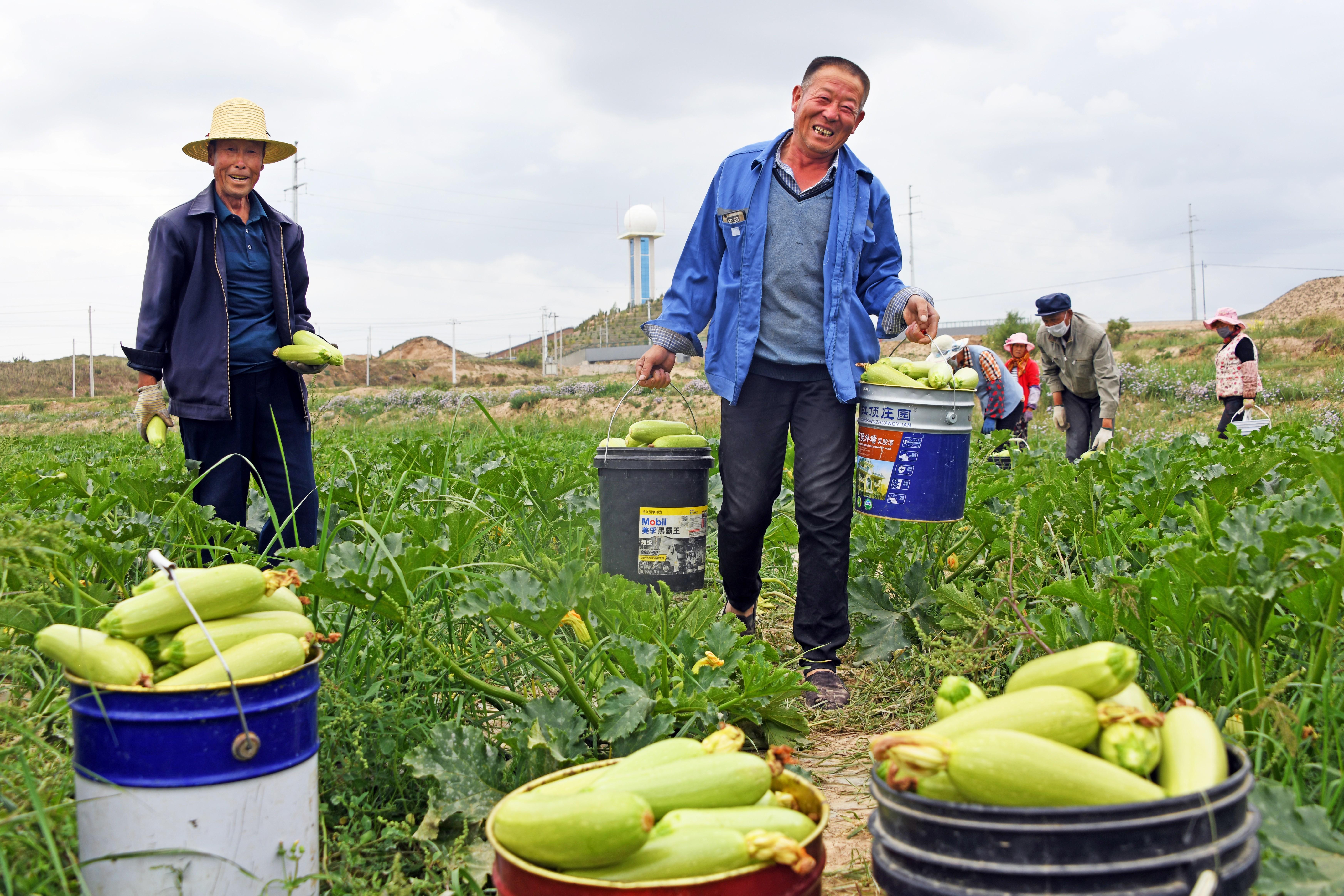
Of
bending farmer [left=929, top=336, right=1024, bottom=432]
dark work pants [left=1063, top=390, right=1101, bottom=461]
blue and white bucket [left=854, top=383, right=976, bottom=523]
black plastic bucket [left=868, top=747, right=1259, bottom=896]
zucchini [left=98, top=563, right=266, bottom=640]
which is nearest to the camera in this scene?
black plastic bucket [left=868, top=747, right=1259, bottom=896]

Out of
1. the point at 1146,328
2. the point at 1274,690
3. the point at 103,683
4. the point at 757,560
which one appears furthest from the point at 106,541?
the point at 1146,328

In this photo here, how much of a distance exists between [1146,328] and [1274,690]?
56108 mm

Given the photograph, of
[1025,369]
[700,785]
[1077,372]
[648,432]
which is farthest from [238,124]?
[1025,369]

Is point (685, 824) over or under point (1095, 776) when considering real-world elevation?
under

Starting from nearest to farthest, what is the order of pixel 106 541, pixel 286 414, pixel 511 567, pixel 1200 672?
pixel 1200 672 < pixel 106 541 < pixel 511 567 < pixel 286 414

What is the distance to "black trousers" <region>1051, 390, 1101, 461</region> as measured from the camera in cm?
997

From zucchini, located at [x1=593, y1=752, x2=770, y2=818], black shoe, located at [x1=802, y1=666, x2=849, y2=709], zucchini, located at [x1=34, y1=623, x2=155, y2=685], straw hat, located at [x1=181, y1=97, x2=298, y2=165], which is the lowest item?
black shoe, located at [x1=802, y1=666, x2=849, y2=709]

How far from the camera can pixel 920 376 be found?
3912 mm

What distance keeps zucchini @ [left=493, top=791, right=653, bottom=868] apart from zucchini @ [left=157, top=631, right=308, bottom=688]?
2.05ft

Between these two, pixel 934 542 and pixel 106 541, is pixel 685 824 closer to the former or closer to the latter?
pixel 106 541

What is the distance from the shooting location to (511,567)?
3.60 meters

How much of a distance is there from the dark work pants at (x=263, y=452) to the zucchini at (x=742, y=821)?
2977 mm

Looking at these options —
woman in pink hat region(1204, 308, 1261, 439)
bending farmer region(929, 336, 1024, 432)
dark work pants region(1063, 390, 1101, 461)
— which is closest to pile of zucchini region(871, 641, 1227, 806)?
bending farmer region(929, 336, 1024, 432)

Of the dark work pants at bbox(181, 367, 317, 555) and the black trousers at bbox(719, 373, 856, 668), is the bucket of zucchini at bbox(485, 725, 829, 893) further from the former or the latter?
the dark work pants at bbox(181, 367, 317, 555)
